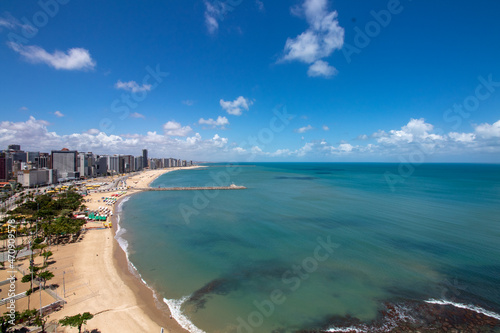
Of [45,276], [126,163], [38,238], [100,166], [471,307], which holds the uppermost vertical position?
[126,163]

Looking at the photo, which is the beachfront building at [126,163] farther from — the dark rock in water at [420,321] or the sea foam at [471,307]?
the sea foam at [471,307]

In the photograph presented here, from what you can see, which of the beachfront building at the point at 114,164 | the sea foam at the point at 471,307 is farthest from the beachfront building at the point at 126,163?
the sea foam at the point at 471,307

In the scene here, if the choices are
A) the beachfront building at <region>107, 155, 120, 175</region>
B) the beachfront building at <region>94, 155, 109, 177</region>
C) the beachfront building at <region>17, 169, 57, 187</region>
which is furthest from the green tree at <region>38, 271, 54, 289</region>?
the beachfront building at <region>107, 155, 120, 175</region>

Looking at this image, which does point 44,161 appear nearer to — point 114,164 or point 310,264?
point 114,164

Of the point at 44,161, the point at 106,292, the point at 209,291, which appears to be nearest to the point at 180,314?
the point at 209,291

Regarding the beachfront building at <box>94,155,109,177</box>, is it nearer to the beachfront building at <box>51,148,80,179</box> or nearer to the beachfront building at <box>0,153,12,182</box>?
the beachfront building at <box>51,148,80,179</box>
